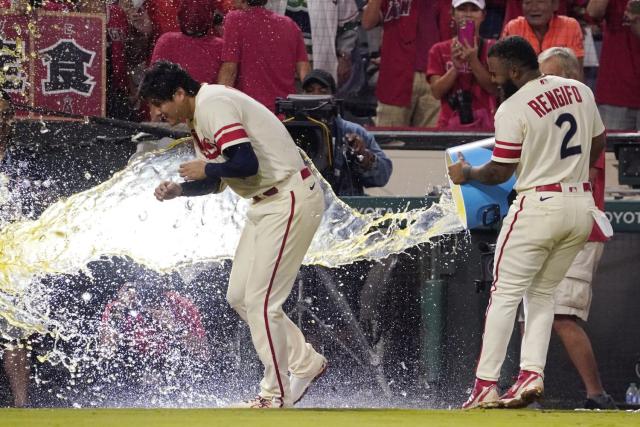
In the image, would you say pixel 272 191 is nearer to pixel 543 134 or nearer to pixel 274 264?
pixel 274 264

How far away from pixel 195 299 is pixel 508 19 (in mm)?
3057

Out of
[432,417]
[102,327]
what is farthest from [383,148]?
[432,417]

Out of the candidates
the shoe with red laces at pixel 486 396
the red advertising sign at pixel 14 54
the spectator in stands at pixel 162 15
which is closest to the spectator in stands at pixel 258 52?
the spectator in stands at pixel 162 15

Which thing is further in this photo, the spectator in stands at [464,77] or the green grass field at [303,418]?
the spectator in stands at [464,77]

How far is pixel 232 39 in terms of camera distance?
331 inches

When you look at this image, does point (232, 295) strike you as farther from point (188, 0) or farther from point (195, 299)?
point (188, 0)

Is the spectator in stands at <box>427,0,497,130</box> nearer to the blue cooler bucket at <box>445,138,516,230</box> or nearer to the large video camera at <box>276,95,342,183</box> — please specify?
the large video camera at <box>276,95,342,183</box>

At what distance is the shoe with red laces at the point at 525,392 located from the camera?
565cm

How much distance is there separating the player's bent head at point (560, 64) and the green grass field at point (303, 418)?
1.87m

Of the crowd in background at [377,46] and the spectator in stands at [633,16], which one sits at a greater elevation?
the spectator in stands at [633,16]

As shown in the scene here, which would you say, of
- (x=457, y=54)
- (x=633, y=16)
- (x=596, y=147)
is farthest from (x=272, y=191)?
(x=633, y=16)

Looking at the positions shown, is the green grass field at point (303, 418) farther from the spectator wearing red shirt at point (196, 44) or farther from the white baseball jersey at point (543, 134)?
the spectator wearing red shirt at point (196, 44)

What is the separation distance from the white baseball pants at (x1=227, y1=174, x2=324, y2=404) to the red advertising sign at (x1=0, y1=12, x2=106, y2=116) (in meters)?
2.65

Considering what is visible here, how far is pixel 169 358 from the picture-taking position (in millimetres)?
7457
